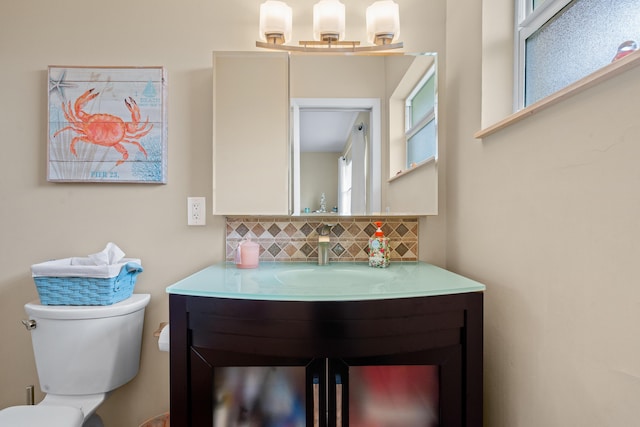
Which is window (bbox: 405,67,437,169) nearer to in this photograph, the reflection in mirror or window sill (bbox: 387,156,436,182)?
window sill (bbox: 387,156,436,182)

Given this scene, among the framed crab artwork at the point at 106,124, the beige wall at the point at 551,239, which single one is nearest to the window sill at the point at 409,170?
the beige wall at the point at 551,239

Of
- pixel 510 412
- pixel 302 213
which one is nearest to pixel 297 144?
pixel 302 213

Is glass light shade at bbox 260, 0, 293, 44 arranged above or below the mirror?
above

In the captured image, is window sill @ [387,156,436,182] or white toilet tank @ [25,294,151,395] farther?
window sill @ [387,156,436,182]

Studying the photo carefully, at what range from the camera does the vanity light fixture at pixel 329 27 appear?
1.35 meters

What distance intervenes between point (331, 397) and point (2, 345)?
1.53 metres

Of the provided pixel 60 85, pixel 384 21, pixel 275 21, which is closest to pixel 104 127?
pixel 60 85

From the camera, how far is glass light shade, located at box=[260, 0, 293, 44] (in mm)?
1341

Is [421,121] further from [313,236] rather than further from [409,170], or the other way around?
[313,236]

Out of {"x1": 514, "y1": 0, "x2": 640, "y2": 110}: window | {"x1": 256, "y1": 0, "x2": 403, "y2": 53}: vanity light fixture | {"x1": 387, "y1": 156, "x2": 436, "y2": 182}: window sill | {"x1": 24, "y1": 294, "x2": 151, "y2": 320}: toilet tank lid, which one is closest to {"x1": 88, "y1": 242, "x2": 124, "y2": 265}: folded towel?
{"x1": 24, "y1": 294, "x2": 151, "y2": 320}: toilet tank lid

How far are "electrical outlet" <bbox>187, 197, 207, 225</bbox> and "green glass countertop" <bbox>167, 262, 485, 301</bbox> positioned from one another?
8.8 inches

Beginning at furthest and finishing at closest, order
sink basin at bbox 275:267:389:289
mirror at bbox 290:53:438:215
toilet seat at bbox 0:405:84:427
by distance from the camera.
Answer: mirror at bbox 290:53:438:215, sink basin at bbox 275:267:389:289, toilet seat at bbox 0:405:84:427

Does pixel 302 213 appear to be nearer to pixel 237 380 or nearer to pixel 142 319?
pixel 237 380

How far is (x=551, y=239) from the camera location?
815 mm
